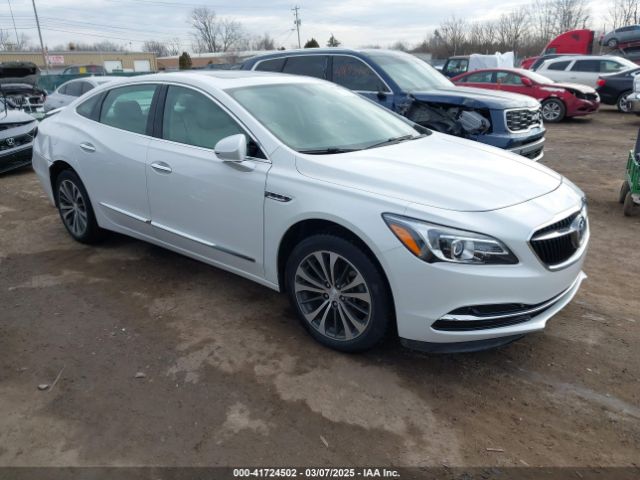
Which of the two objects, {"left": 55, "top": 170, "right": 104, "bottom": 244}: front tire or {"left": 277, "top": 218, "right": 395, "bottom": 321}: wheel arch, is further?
{"left": 55, "top": 170, "right": 104, "bottom": 244}: front tire

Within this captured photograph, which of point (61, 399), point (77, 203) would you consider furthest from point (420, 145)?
point (77, 203)

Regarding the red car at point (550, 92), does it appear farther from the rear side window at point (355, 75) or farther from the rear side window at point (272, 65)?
the rear side window at point (272, 65)

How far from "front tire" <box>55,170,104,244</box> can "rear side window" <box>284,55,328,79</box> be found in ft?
13.8

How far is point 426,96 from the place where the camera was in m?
7.11

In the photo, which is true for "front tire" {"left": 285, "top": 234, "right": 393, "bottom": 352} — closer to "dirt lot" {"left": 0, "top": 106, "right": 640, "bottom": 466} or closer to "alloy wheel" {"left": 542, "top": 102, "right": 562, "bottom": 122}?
"dirt lot" {"left": 0, "top": 106, "right": 640, "bottom": 466}

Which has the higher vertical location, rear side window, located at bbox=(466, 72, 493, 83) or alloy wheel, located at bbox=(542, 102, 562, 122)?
rear side window, located at bbox=(466, 72, 493, 83)

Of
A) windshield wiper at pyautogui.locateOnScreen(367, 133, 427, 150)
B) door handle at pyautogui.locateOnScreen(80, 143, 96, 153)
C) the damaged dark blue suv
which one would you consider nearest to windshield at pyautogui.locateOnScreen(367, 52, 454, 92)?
the damaged dark blue suv

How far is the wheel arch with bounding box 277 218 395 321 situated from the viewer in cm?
285

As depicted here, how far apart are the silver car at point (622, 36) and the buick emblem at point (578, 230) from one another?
24.8 m

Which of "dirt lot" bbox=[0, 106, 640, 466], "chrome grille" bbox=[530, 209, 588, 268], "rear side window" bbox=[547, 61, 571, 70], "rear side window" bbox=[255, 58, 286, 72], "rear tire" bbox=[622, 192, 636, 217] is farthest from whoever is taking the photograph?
"rear side window" bbox=[547, 61, 571, 70]

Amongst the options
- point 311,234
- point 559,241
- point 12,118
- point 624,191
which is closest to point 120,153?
point 311,234

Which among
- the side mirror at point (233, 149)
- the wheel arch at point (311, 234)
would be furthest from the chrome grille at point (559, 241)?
the side mirror at point (233, 149)

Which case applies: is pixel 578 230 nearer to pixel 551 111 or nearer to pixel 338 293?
pixel 338 293

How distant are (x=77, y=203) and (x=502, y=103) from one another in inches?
213
